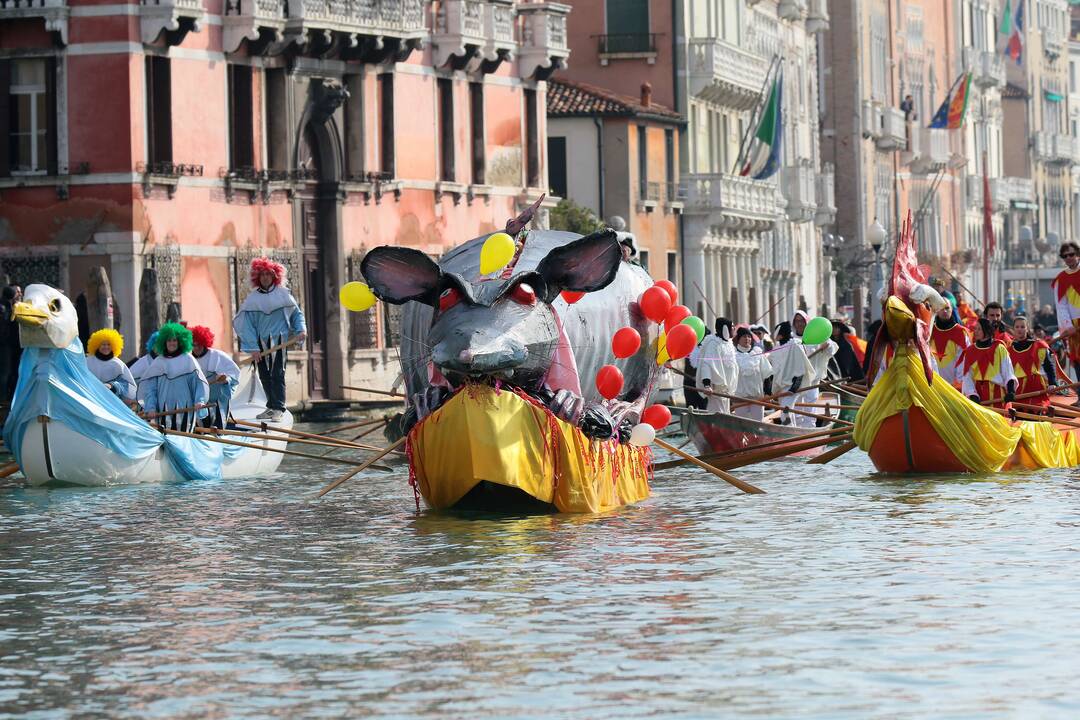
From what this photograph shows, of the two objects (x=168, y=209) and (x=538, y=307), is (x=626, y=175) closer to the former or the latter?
(x=168, y=209)

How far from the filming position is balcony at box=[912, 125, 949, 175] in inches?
3880

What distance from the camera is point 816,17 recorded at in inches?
3209

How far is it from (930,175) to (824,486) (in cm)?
7870

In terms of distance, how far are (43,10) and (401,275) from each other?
2119 centimetres

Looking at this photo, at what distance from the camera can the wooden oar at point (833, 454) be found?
87.1ft

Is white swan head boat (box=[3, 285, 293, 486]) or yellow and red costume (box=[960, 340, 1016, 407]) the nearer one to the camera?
white swan head boat (box=[3, 285, 293, 486])

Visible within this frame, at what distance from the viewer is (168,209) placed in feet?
136

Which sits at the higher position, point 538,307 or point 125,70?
point 125,70

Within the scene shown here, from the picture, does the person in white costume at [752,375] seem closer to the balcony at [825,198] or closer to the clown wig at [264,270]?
the clown wig at [264,270]

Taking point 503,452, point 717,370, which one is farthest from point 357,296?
point 717,370

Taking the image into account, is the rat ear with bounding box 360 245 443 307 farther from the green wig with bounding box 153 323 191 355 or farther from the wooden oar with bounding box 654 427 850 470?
the green wig with bounding box 153 323 191 355

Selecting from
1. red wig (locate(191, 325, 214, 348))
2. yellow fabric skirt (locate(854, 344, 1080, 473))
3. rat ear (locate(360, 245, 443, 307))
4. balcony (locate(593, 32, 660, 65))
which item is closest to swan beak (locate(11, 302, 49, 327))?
red wig (locate(191, 325, 214, 348))

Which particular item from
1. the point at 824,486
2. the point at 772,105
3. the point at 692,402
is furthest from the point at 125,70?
the point at 772,105

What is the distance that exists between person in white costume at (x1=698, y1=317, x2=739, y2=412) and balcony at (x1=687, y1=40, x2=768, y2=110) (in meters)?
32.6
